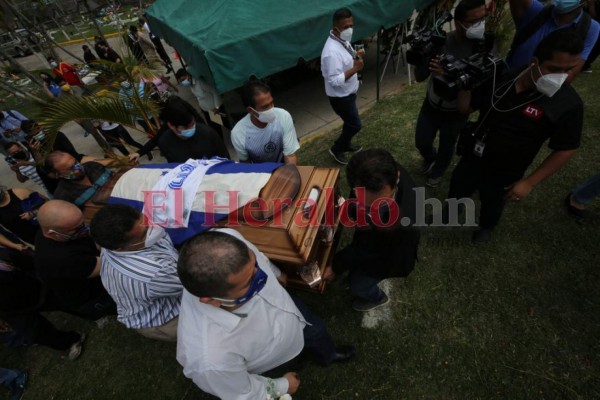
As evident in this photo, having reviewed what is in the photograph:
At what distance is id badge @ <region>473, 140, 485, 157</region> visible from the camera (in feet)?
7.02

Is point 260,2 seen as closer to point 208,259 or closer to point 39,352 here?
point 208,259

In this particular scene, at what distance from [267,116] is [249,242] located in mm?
1116

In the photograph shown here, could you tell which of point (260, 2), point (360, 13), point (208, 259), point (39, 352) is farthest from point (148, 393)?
point (360, 13)

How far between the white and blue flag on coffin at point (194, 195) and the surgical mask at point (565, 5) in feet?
8.00

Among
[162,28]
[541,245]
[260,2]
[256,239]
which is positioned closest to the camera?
[256,239]

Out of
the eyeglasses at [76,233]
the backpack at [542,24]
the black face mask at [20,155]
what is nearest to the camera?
the eyeglasses at [76,233]

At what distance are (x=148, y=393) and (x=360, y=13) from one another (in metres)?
5.46

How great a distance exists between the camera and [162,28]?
5180 millimetres

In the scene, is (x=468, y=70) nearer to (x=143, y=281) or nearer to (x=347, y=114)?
(x=347, y=114)

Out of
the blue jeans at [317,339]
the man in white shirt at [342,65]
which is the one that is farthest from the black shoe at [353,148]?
the blue jeans at [317,339]

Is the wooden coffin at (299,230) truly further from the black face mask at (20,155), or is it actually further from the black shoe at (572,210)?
the black face mask at (20,155)

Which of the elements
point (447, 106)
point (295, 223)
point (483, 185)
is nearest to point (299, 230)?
point (295, 223)

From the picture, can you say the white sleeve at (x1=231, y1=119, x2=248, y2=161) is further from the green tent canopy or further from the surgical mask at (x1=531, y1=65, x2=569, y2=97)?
the surgical mask at (x1=531, y1=65, x2=569, y2=97)

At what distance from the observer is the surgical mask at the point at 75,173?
7.85 feet
